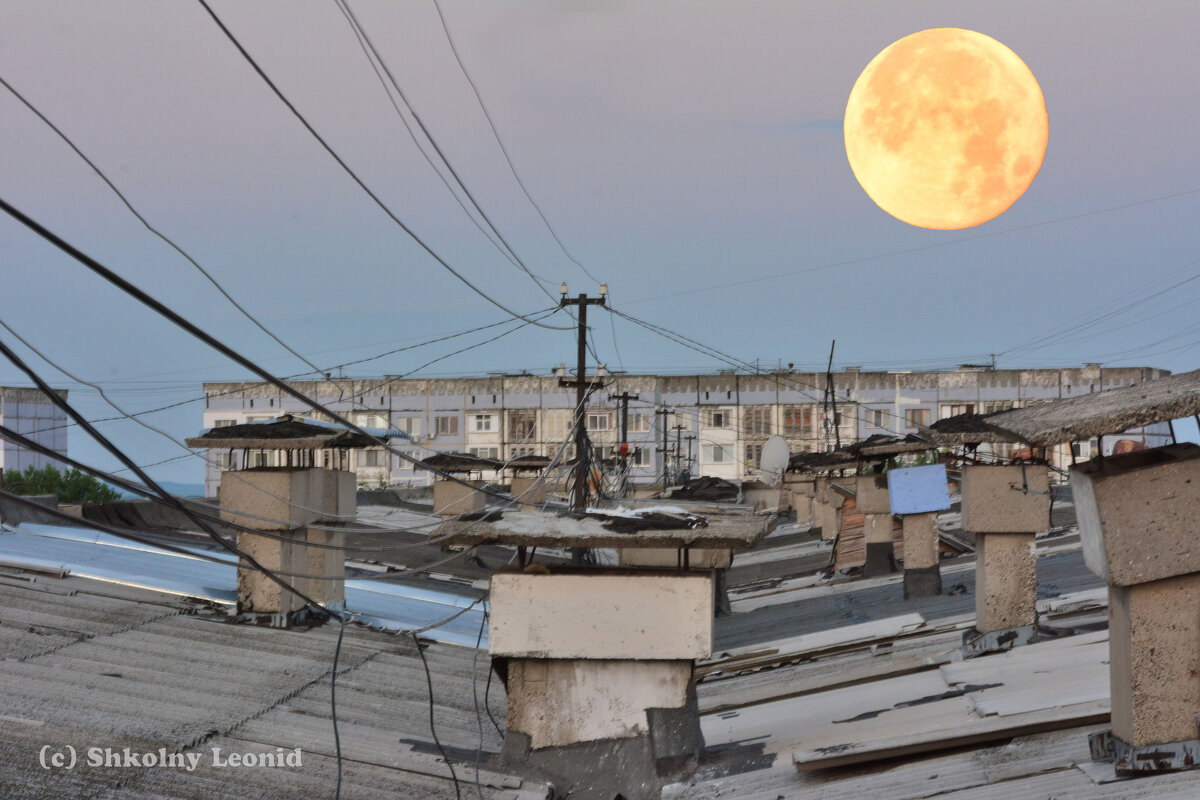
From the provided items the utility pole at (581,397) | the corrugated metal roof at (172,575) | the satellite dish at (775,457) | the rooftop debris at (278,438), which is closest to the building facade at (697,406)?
the satellite dish at (775,457)

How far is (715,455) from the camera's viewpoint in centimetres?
7862

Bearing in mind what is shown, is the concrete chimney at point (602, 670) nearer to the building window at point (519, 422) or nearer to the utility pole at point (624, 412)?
the utility pole at point (624, 412)

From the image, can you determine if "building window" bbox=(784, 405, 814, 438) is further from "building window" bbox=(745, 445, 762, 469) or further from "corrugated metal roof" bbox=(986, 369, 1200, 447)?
"corrugated metal roof" bbox=(986, 369, 1200, 447)

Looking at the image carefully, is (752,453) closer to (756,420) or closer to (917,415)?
(756,420)

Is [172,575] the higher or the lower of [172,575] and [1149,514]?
the lower

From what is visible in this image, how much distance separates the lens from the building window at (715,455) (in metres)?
78.2

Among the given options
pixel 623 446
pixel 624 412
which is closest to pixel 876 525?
pixel 623 446

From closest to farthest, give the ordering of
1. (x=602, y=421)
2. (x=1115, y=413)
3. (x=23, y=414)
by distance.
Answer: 1. (x=1115, y=413)
2. (x=23, y=414)
3. (x=602, y=421)

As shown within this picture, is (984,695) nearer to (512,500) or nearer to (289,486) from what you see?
(512,500)

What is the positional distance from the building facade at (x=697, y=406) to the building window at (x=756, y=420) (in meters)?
0.07

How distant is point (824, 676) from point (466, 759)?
4.45 m

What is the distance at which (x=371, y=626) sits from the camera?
→ 1224 centimetres

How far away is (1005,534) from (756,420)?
64722mm

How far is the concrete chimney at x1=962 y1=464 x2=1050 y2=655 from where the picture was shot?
455 inches
